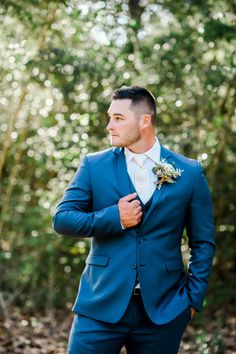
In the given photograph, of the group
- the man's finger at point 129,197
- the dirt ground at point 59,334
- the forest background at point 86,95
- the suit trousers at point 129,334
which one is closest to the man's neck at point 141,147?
the man's finger at point 129,197

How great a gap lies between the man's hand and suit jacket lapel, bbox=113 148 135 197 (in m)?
0.09

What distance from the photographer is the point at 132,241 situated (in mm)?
3123

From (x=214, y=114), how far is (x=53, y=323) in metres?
2.75

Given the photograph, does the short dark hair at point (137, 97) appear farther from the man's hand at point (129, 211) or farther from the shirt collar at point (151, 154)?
the man's hand at point (129, 211)

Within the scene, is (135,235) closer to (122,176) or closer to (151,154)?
(122,176)

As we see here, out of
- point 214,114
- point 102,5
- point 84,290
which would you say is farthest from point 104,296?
point 214,114

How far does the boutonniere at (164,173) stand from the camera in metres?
3.14

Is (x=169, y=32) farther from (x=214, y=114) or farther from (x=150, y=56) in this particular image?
(x=214, y=114)

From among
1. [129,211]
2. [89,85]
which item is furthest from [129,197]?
[89,85]

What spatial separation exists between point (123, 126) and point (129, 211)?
0.42 m

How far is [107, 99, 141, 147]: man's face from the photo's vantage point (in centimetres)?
316

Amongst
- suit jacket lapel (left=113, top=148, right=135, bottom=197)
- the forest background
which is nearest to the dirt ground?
the forest background

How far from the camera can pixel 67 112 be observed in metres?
5.92

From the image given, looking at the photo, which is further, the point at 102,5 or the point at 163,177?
the point at 102,5
